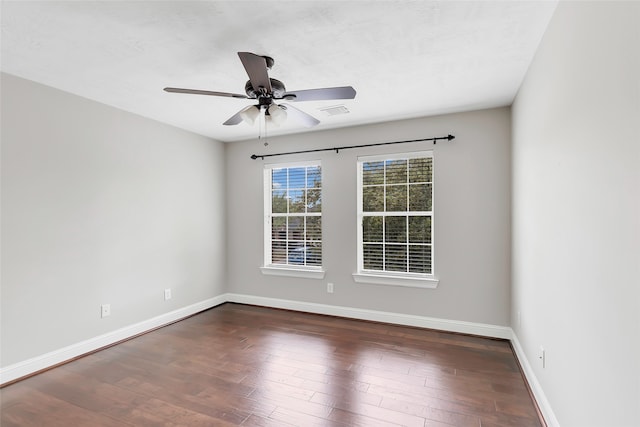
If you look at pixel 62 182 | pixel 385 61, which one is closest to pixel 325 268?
pixel 385 61

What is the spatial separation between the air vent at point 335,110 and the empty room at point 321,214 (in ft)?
0.32

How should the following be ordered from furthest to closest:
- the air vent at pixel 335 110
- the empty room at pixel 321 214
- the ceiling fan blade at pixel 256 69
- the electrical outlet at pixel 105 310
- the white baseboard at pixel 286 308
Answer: the air vent at pixel 335 110, the electrical outlet at pixel 105 310, the white baseboard at pixel 286 308, the ceiling fan blade at pixel 256 69, the empty room at pixel 321 214

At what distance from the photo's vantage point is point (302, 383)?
2.53m

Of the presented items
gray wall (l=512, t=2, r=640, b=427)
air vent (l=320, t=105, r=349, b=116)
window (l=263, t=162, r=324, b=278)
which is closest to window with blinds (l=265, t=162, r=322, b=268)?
window (l=263, t=162, r=324, b=278)

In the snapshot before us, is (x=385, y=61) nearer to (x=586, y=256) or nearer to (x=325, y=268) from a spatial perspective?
(x=586, y=256)

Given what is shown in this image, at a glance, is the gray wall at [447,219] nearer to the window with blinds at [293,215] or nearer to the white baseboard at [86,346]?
the window with blinds at [293,215]

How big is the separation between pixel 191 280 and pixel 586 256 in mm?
4222

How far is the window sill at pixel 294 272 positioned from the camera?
14.1ft

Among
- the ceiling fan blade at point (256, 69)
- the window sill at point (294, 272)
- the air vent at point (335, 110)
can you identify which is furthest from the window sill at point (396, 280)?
the ceiling fan blade at point (256, 69)

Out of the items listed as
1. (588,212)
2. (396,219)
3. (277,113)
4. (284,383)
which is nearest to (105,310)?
(284,383)

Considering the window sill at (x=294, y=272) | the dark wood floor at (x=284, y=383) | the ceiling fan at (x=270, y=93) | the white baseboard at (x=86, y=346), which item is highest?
the ceiling fan at (x=270, y=93)

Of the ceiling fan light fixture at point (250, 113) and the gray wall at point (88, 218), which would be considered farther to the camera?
the gray wall at point (88, 218)

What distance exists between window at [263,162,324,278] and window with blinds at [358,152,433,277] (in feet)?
2.17

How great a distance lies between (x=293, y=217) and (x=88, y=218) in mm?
2393
